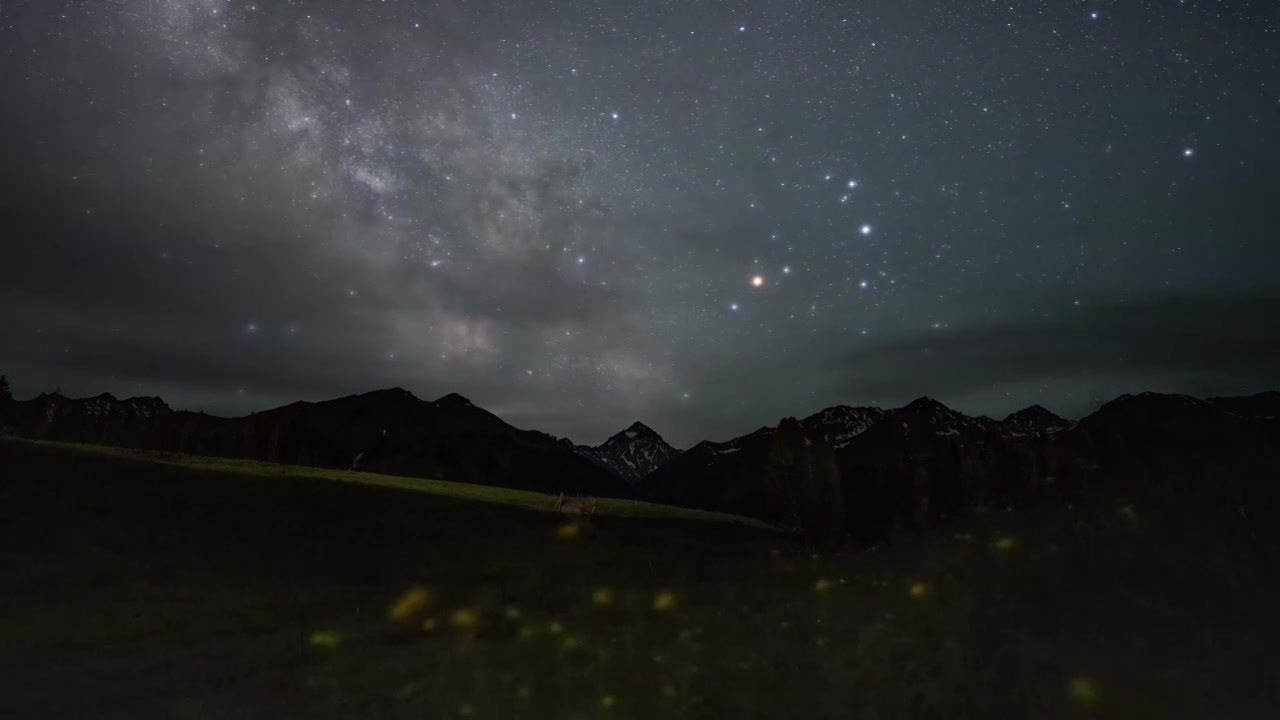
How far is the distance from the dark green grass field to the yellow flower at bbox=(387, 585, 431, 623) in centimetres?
27

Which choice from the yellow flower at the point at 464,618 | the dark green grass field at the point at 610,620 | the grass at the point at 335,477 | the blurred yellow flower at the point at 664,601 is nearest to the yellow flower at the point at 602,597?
the dark green grass field at the point at 610,620

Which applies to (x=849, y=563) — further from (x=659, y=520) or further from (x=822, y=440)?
(x=822, y=440)

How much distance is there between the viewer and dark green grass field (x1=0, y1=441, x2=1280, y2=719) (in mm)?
13633

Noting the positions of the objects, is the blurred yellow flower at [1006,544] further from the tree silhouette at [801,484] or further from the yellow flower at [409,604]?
the tree silhouette at [801,484]

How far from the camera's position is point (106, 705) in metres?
14.2

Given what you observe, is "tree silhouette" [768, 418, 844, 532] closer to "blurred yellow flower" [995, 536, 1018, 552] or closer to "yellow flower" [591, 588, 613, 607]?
"yellow flower" [591, 588, 613, 607]

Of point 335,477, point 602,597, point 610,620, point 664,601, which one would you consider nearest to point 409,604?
point 602,597

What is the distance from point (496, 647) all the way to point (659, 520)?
4020cm

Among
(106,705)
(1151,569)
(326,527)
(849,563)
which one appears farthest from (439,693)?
(326,527)

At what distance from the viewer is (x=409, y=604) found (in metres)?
25.5

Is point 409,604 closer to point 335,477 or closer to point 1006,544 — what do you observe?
point 1006,544

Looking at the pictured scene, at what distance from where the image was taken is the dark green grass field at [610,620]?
1363 centimetres

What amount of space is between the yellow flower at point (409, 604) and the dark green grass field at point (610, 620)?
0.27 m

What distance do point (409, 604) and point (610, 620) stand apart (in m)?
8.41
